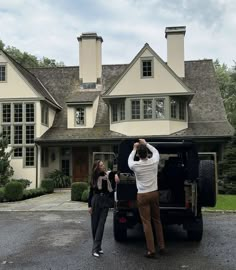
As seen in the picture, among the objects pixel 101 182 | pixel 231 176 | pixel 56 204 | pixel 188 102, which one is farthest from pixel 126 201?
pixel 188 102

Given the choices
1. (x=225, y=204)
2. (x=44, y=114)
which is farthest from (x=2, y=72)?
(x=225, y=204)

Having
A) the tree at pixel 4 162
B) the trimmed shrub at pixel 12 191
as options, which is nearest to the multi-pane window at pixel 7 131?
A: the tree at pixel 4 162

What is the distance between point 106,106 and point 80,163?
4.56m

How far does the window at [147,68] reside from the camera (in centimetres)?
2506

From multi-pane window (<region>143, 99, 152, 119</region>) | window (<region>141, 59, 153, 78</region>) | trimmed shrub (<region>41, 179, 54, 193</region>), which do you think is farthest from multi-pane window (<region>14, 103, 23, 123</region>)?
window (<region>141, 59, 153, 78</region>)

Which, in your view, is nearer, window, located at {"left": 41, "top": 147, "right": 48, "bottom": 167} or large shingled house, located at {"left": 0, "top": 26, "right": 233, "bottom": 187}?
large shingled house, located at {"left": 0, "top": 26, "right": 233, "bottom": 187}

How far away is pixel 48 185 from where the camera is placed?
23688mm

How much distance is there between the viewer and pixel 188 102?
25.7m

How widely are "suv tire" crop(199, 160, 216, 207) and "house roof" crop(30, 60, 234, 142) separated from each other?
610 inches

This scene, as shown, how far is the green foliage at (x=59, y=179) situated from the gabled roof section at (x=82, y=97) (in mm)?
4651

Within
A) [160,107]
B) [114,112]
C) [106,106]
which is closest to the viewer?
[160,107]

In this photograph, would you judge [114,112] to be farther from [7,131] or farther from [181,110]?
[7,131]

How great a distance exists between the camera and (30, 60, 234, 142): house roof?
24.6 meters

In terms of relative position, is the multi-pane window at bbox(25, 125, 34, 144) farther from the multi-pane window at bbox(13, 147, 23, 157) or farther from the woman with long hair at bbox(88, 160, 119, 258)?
the woman with long hair at bbox(88, 160, 119, 258)
